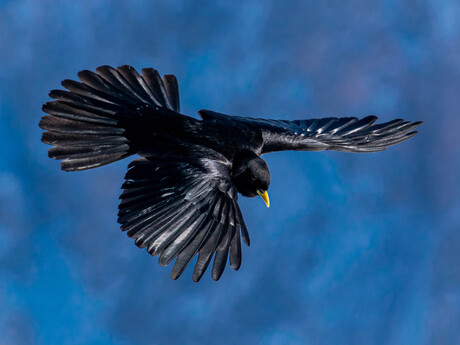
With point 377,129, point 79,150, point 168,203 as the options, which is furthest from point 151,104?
point 377,129

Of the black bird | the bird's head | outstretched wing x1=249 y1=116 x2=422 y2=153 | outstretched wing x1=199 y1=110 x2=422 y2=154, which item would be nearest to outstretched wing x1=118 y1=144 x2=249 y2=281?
the black bird

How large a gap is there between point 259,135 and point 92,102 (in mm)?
2931

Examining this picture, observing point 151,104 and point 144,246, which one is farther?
point 151,104

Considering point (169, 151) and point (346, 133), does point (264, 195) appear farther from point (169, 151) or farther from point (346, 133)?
point (346, 133)

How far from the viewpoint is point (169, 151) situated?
10.2 metres

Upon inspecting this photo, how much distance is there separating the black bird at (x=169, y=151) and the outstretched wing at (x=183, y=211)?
→ 0.6 inches

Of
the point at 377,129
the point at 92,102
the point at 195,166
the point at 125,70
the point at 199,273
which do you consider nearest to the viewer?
the point at 199,273

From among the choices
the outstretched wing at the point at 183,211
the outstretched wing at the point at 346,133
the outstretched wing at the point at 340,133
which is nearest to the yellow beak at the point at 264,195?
the outstretched wing at the point at 183,211

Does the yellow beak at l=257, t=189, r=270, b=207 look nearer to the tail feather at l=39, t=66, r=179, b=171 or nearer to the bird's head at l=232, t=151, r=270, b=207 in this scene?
the bird's head at l=232, t=151, r=270, b=207

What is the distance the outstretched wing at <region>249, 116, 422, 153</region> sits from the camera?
12.6 m

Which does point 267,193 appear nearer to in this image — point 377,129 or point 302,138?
point 302,138

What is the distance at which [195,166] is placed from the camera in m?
10.0

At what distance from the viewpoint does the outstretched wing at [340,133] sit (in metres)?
12.4

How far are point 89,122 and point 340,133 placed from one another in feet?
17.1
